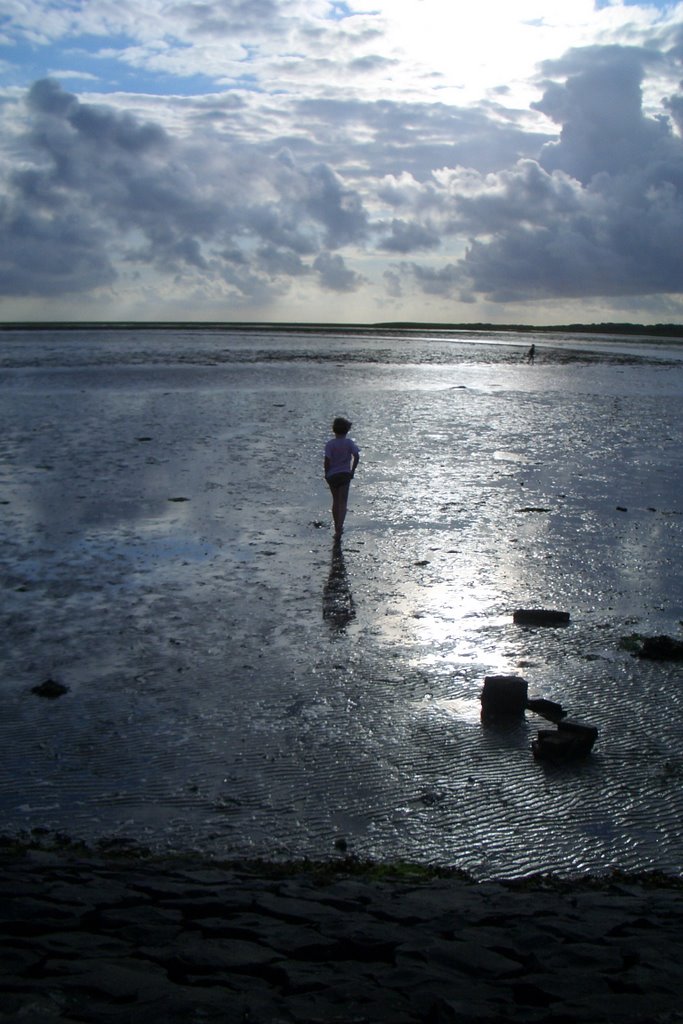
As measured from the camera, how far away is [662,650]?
8.56 metres

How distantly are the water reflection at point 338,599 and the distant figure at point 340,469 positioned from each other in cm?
115

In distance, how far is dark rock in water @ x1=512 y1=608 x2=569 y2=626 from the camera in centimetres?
939

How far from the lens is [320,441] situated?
2211cm

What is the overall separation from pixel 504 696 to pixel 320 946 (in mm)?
3190

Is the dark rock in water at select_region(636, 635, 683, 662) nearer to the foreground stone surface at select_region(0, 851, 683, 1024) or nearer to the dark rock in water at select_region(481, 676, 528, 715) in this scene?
the dark rock in water at select_region(481, 676, 528, 715)

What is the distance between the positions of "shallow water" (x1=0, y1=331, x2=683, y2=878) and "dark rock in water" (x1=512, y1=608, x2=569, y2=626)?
6.0 inches

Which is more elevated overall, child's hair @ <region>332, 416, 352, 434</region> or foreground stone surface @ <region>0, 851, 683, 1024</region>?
child's hair @ <region>332, 416, 352, 434</region>

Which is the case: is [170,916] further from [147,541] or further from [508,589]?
[147,541]

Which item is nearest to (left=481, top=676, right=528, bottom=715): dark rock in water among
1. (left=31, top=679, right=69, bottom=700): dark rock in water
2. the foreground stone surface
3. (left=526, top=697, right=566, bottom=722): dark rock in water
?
(left=526, top=697, right=566, bottom=722): dark rock in water

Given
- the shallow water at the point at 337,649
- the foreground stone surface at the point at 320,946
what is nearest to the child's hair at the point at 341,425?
the shallow water at the point at 337,649

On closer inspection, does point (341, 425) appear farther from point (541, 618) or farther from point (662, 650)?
point (662, 650)

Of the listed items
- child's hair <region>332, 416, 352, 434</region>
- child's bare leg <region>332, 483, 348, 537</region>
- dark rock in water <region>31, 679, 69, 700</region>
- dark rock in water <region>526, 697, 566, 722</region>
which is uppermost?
child's hair <region>332, 416, 352, 434</region>

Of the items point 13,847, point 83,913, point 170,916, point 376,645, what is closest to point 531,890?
point 170,916

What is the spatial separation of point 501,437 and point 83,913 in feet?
65.4
